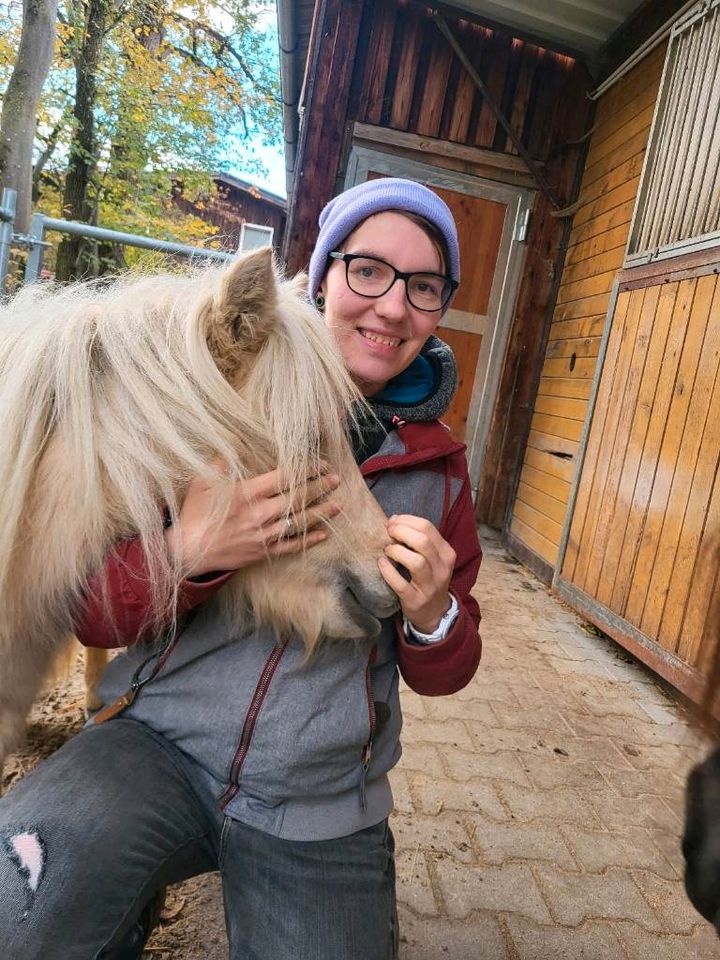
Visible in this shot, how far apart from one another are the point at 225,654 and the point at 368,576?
38cm

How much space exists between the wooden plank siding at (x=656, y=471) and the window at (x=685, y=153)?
0.32m

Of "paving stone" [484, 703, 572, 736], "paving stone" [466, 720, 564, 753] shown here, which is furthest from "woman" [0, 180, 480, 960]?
"paving stone" [484, 703, 572, 736]

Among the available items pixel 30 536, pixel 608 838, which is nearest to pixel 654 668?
pixel 608 838

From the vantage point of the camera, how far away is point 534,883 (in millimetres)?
2006

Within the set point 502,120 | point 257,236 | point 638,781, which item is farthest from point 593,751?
point 502,120

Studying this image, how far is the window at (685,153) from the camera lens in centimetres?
355

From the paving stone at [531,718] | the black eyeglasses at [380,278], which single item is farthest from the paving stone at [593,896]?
the black eyeglasses at [380,278]

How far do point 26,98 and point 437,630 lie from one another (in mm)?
8633

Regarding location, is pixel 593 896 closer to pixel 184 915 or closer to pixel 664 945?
pixel 664 945

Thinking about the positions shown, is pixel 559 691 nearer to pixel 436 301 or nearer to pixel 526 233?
pixel 436 301

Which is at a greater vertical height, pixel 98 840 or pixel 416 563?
pixel 416 563

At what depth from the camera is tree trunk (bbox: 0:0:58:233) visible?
6934mm

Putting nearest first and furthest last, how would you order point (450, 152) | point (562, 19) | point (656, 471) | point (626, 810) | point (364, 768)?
1. point (364, 768)
2. point (626, 810)
3. point (656, 471)
4. point (562, 19)
5. point (450, 152)

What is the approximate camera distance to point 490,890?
1.96 metres
